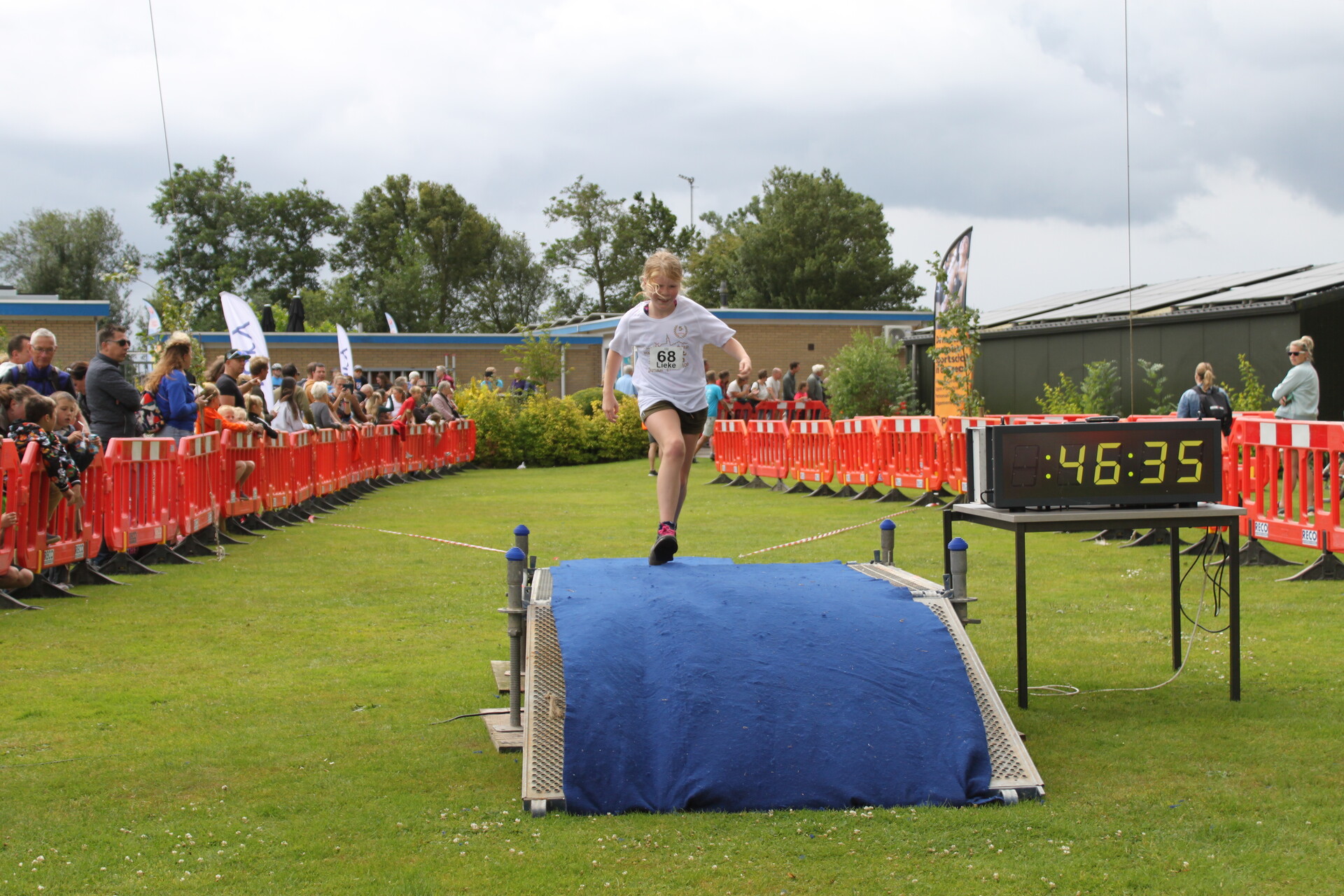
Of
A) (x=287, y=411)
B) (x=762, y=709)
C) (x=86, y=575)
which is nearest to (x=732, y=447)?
(x=287, y=411)

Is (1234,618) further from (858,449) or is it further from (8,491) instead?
(858,449)

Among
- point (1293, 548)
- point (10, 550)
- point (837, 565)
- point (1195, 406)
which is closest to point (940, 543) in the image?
point (1293, 548)

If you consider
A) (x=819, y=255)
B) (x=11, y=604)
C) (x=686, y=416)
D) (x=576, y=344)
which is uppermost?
(x=819, y=255)

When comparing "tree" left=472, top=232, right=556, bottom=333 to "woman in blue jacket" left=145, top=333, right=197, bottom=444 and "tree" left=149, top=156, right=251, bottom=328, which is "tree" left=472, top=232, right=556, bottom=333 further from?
"woman in blue jacket" left=145, top=333, right=197, bottom=444

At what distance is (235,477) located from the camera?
14.0m

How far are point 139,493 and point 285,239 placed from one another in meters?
76.2

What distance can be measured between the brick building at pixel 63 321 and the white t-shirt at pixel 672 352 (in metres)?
33.7

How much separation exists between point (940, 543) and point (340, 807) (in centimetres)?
944

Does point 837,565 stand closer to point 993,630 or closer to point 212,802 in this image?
point 993,630

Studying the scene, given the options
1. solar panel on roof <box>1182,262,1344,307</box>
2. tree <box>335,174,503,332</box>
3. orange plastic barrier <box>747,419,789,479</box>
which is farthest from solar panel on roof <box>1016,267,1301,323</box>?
tree <box>335,174,503,332</box>

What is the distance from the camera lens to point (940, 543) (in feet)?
42.8

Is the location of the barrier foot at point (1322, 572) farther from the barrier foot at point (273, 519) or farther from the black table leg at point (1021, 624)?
the barrier foot at point (273, 519)

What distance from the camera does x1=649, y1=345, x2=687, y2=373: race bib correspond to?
700 cm

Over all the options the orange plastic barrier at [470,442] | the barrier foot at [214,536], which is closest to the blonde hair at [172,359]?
the barrier foot at [214,536]
